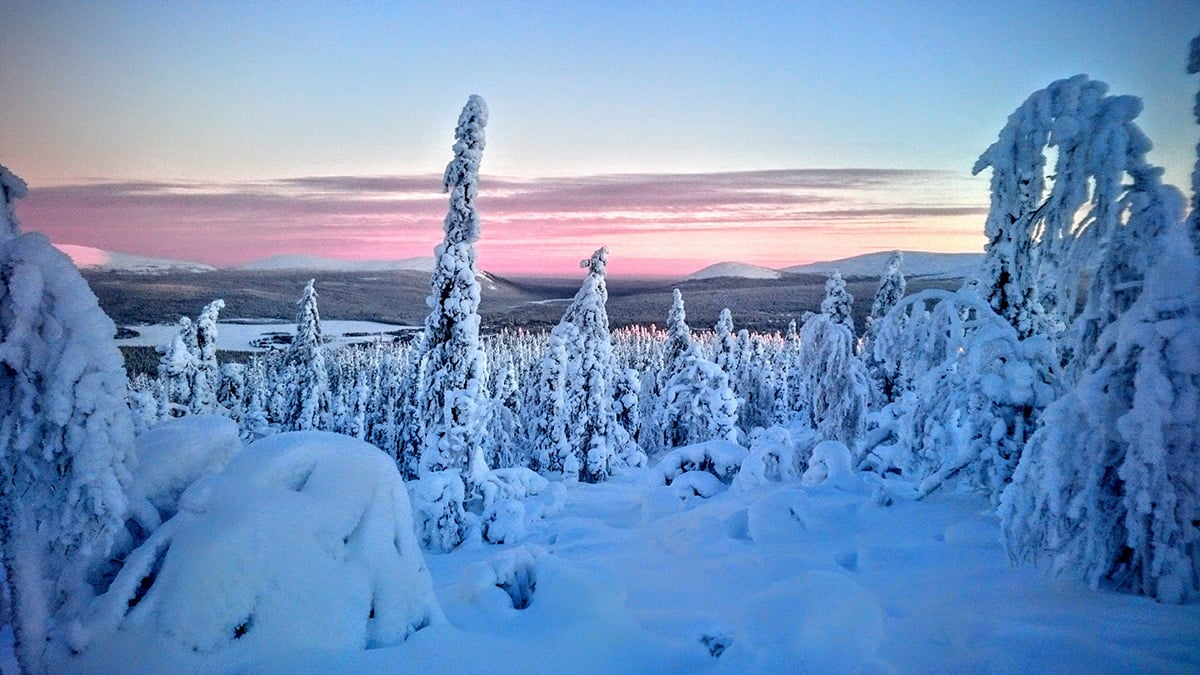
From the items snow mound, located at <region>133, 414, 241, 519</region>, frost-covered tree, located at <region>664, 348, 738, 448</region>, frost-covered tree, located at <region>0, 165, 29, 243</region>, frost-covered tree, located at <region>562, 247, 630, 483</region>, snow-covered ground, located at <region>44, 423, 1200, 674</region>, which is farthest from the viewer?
frost-covered tree, located at <region>664, 348, 738, 448</region>

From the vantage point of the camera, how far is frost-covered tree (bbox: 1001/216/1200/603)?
492cm

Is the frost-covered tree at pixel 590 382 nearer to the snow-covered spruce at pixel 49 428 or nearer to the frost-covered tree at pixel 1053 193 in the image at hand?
the frost-covered tree at pixel 1053 193

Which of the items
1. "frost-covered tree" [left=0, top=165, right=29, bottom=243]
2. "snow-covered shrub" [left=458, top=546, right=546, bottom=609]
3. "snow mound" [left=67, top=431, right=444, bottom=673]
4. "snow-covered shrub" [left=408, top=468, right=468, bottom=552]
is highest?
"frost-covered tree" [left=0, top=165, right=29, bottom=243]

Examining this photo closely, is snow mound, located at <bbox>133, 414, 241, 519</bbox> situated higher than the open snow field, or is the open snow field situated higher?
snow mound, located at <bbox>133, 414, 241, 519</bbox>

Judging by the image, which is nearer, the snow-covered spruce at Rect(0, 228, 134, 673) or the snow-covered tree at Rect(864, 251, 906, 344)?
the snow-covered spruce at Rect(0, 228, 134, 673)

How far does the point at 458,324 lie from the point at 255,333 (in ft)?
380

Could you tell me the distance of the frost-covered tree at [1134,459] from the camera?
16.1 ft

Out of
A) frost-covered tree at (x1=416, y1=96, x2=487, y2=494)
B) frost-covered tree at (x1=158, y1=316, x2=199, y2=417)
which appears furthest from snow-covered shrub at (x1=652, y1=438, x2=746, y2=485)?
frost-covered tree at (x1=158, y1=316, x2=199, y2=417)

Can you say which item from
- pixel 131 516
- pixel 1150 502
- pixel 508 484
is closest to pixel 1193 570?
pixel 1150 502

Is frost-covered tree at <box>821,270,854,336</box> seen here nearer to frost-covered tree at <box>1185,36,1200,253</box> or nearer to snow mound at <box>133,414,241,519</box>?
frost-covered tree at <box>1185,36,1200,253</box>

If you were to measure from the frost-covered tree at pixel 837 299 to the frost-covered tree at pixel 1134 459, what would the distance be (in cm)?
2338

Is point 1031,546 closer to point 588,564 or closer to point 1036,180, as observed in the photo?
point 588,564

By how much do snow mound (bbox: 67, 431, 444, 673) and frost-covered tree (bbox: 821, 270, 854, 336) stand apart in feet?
87.6

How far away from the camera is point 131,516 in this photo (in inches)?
178
